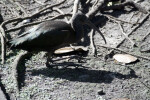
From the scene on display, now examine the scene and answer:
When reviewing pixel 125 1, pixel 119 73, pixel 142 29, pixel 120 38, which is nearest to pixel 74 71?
pixel 119 73

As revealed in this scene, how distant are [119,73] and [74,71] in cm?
76

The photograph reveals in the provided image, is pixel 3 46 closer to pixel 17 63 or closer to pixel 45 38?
pixel 17 63

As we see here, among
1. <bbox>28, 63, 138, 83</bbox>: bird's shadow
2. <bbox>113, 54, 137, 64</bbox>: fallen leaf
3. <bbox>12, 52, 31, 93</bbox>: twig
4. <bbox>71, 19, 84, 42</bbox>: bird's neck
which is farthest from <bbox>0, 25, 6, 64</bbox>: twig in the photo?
<bbox>113, 54, 137, 64</bbox>: fallen leaf

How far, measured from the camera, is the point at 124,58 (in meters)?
6.18

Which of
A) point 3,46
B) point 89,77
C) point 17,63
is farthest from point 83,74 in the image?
point 3,46

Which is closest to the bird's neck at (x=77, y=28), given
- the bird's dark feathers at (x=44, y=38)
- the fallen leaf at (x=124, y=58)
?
the bird's dark feathers at (x=44, y=38)

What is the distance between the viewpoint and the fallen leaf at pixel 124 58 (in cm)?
610

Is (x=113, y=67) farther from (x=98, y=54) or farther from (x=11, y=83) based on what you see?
(x=11, y=83)

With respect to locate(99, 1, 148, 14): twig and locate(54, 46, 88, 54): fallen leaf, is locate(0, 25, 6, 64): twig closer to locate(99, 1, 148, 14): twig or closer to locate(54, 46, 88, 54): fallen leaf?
locate(54, 46, 88, 54): fallen leaf

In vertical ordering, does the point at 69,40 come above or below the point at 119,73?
above

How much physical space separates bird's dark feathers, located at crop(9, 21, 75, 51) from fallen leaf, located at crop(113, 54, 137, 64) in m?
0.98

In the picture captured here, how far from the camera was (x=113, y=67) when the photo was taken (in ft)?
19.7

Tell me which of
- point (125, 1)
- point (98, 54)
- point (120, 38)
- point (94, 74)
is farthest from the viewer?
point (125, 1)

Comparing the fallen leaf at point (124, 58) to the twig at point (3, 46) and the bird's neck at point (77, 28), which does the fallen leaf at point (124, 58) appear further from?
the twig at point (3, 46)
